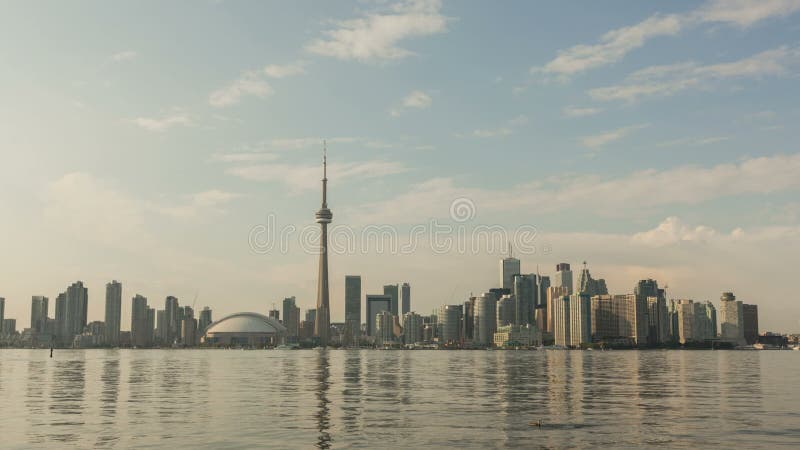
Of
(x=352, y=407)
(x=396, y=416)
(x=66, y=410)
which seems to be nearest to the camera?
(x=396, y=416)

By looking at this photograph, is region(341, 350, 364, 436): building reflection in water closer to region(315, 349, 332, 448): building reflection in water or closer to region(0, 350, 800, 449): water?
region(0, 350, 800, 449): water

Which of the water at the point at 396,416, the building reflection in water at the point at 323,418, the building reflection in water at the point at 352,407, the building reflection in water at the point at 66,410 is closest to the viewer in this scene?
the building reflection in water at the point at 323,418

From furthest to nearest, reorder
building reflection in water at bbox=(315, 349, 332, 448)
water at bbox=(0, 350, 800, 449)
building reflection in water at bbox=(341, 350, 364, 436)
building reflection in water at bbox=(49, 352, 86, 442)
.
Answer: building reflection in water at bbox=(341, 350, 364, 436), building reflection in water at bbox=(49, 352, 86, 442), water at bbox=(0, 350, 800, 449), building reflection in water at bbox=(315, 349, 332, 448)

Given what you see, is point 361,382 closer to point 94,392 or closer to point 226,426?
point 94,392

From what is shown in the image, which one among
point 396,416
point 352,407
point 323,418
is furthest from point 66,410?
point 396,416

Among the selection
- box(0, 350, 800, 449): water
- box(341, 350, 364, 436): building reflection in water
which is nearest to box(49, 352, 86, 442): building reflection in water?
box(0, 350, 800, 449): water

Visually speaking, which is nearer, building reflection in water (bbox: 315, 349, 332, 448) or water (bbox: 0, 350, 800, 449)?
building reflection in water (bbox: 315, 349, 332, 448)

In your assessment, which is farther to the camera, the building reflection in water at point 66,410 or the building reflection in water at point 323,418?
the building reflection in water at point 66,410

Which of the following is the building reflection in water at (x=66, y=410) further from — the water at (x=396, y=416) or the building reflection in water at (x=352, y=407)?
the building reflection in water at (x=352, y=407)

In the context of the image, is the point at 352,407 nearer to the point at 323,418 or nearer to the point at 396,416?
the point at 396,416

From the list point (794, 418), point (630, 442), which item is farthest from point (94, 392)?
point (794, 418)

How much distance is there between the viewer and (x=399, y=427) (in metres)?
54.8

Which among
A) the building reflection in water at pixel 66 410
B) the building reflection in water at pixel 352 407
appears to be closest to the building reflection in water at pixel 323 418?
the building reflection in water at pixel 352 407

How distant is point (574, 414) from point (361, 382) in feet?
168
